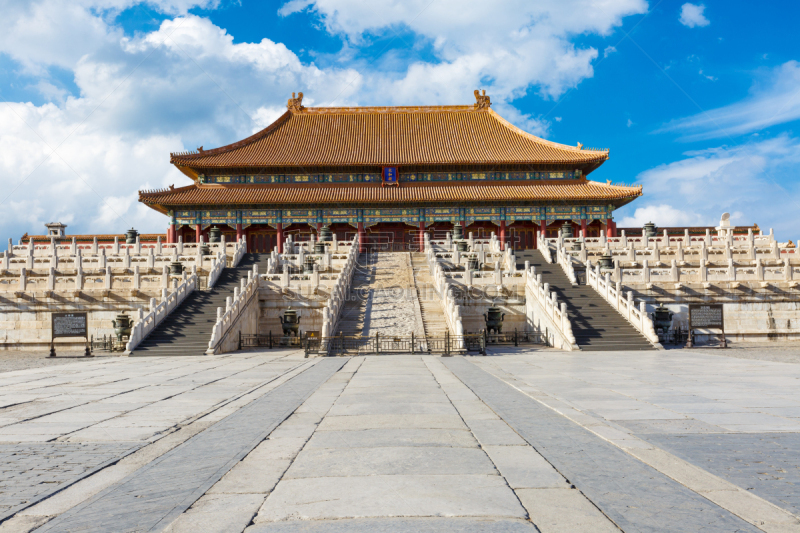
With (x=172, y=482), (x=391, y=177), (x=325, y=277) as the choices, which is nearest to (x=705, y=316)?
(x=325, y=277)

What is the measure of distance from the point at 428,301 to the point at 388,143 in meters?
28.4

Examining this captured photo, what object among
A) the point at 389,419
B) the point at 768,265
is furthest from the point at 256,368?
the point at 768,265

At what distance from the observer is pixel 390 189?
145ft

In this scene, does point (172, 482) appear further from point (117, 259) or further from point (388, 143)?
point (388, 143)

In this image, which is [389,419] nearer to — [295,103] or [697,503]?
[697,503]

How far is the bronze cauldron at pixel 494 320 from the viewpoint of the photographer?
22.7 metres

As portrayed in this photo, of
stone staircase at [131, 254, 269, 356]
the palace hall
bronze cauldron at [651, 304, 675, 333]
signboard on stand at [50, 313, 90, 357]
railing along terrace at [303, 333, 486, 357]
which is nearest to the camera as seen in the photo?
railing along terrace at [303, 333, 486, 357]

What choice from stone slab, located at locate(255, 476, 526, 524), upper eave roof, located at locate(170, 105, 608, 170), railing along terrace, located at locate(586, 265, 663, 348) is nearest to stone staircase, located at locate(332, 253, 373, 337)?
railing along terrace, located at locate(586, 265, 663, 348)

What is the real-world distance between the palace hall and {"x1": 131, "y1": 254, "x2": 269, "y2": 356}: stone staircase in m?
17.4

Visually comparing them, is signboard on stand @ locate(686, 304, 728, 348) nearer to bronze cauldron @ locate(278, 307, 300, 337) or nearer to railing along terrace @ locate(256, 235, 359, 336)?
railing along terrace @ locate(256, 235, 359, 336)

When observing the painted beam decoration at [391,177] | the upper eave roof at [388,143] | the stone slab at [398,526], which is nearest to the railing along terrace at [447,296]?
the stone slab at [398,526]

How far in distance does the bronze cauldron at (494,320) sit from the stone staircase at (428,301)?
208 cm

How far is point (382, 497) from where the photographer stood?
3934 mm

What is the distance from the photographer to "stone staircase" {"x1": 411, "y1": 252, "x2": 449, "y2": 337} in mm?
20848
